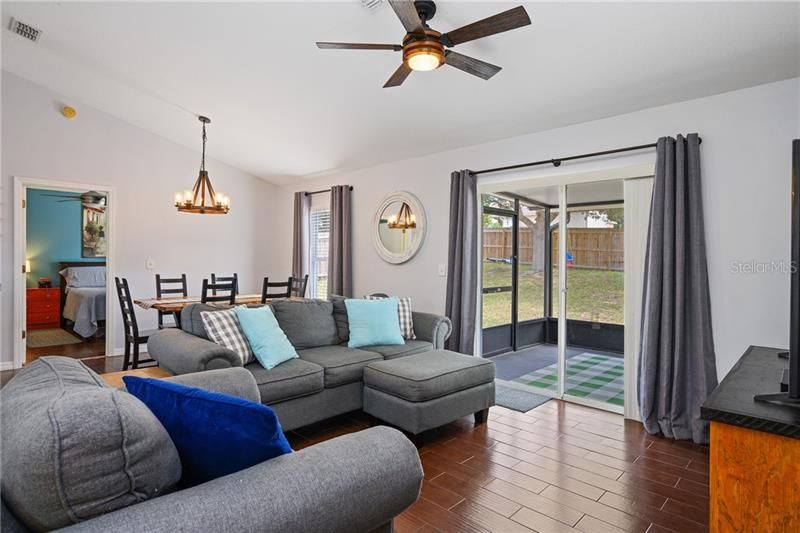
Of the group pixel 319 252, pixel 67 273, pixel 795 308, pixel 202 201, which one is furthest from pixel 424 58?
pixel 67 273

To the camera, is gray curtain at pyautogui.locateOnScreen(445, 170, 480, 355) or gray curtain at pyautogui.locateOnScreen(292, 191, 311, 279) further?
gray curtain at pyautogui.locateOnScreen(292, 191, 311, 279)

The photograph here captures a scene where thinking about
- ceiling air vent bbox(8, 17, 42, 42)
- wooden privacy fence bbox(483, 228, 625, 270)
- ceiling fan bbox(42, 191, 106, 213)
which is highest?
ceiling air vent bbox(8, 17, 42, 42)

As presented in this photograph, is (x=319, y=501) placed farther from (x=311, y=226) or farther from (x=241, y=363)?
(x=311, y=226)

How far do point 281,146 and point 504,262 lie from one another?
3.12m

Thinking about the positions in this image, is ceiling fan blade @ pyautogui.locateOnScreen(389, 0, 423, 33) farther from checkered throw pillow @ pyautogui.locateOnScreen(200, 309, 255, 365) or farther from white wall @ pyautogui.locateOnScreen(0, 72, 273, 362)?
white wall @ pyautogui.locateOnScreen(0, 72, 273, 362)

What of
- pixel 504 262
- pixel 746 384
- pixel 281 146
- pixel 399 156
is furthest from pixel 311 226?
pixel 746 384

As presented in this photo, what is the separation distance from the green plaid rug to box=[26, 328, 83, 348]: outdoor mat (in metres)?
6.48

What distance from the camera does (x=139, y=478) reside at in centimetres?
97

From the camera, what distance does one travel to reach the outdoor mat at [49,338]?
6340mm

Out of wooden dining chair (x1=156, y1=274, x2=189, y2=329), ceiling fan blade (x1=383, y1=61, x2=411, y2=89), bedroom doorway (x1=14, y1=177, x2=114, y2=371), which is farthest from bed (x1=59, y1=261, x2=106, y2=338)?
ceiling fan blade (x1=383, y1=61, x2=411, y2=89)

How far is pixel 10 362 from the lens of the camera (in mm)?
5000

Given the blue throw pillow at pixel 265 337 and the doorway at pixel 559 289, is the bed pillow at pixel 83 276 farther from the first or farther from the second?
the doorway at pixel 559 289

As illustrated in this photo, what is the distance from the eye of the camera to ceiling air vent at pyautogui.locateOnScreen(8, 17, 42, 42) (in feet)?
12.4

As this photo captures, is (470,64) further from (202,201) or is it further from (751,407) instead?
(202,201)
